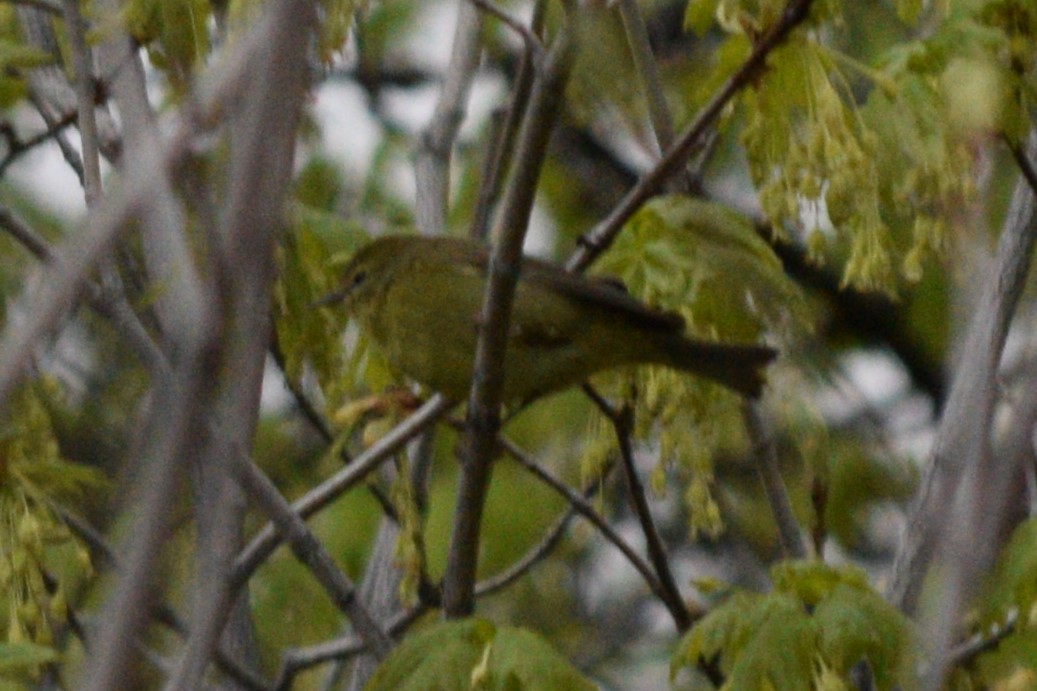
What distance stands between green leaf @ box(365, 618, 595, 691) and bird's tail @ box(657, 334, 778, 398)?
2.65 ft

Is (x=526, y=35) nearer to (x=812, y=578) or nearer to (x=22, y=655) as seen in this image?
(x=812, y=578)

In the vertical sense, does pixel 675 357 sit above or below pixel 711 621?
above

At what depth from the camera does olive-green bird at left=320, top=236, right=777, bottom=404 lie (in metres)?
3.76

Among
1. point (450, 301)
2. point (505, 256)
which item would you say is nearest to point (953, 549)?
point (505, 256)

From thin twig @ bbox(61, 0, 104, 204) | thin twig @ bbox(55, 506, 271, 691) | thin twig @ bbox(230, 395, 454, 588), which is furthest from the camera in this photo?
thin twig @ bbox(55, 506, 271, 691)

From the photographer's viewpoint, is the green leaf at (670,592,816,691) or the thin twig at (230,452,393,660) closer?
the green leaf at (670,592,816,691)

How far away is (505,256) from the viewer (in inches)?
119

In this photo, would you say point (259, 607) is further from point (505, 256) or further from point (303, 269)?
point (505, 256)

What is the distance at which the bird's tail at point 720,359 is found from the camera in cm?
373

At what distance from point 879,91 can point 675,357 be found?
2.32 ft

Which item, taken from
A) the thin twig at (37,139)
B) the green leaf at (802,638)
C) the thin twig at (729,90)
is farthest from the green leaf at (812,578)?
the thin twig at (37,139)

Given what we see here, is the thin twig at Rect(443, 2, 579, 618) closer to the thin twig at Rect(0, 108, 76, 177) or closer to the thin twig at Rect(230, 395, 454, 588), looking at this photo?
the thin twig at Rect(230, 395, 454, 588)

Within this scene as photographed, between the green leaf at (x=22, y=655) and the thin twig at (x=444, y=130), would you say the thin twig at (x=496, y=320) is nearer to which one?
the green leaf at (x=22, y=655)

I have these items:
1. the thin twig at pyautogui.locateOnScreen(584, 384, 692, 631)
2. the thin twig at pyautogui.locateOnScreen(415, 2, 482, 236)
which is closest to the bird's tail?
the thin twig at pyautogui.locateOnScreen(584, 384, 692, 631)
